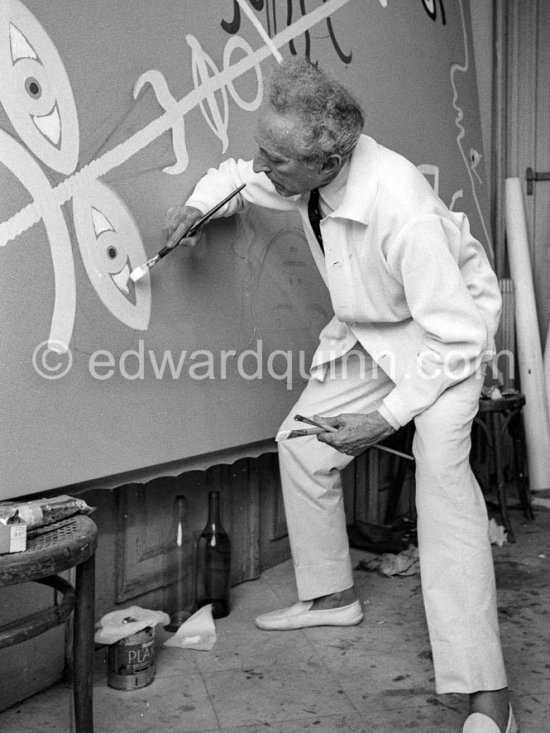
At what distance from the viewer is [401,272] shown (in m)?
1.86

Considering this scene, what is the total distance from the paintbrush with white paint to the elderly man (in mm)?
21

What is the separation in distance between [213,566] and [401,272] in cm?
110

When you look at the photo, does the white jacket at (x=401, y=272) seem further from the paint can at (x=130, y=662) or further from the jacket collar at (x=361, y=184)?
the paint can at (x=130, y=662)

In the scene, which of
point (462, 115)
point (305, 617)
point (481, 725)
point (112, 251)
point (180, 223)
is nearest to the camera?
point (481, 725)

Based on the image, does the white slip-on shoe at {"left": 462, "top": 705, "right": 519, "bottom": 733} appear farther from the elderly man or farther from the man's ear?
the man's ear

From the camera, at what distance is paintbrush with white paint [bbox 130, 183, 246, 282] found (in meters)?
1.99

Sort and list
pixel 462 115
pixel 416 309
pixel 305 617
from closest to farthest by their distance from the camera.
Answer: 1. pixel 416 309
2. pixel 305 617
3. pixel 462 115

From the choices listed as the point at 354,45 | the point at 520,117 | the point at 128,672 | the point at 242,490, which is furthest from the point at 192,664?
the point at 520,117

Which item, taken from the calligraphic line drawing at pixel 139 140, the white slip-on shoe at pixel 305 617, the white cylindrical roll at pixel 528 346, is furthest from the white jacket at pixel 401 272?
the white cylindrical roll at pixel 528 346

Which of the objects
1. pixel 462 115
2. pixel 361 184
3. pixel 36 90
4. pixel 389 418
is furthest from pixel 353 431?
pixel 462 115

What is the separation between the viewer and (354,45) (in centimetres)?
288

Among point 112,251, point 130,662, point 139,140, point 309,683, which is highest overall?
point 139,140

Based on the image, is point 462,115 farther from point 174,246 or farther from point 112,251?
point 112,251

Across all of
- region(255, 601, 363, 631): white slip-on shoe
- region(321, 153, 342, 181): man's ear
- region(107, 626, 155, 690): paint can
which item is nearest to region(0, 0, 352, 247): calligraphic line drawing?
region(321, 153, 342, 181): man's ear
